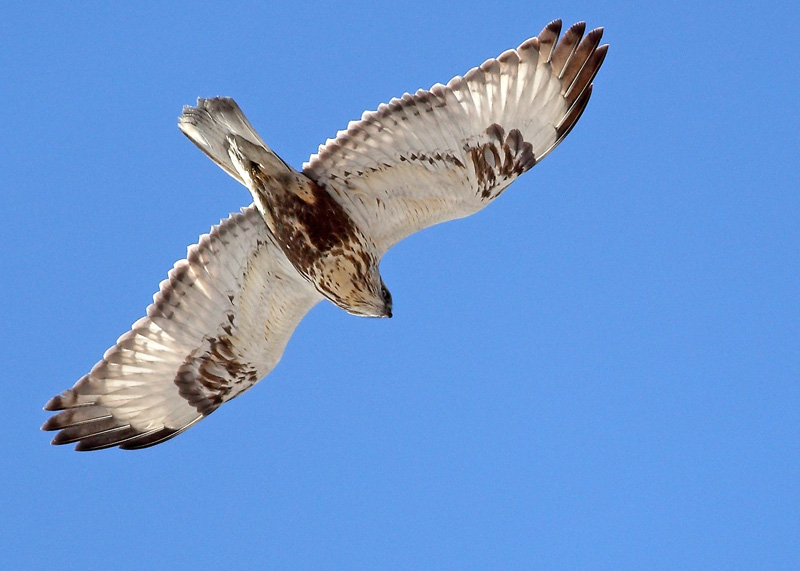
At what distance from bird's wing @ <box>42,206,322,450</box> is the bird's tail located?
24.2 inches

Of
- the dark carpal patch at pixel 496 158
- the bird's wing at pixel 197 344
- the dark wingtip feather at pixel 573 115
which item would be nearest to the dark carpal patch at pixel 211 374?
the bird's wing at pixel 197 344

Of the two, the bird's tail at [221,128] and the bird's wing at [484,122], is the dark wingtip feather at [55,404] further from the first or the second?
the bird's wing at [484,122]

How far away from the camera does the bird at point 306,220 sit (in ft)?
30.6

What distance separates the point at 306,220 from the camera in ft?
31.6

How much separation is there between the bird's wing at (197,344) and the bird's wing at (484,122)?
4.24 feet

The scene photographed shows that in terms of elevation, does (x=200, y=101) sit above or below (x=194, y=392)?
above

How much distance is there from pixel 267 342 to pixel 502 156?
257cm

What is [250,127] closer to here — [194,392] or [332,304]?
[332,304]

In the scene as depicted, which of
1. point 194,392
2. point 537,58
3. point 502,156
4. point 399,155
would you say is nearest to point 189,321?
point 194,392

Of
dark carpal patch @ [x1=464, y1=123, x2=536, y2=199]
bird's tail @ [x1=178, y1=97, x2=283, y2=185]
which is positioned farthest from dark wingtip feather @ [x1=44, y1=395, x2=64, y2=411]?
dark carpal patch @ [x1=464, y1=123, x2=536, y2=199]

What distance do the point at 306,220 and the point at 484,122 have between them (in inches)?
64.6

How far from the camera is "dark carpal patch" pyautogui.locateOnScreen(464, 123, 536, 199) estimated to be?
30.6 feet

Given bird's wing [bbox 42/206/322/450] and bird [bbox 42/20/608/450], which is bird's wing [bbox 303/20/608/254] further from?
bird's wing [bbox 42/206/322/450]

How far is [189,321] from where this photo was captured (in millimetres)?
9992
